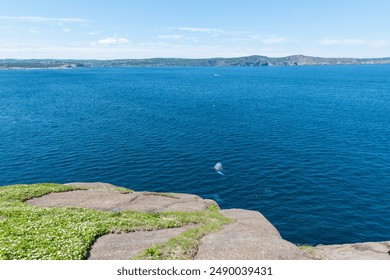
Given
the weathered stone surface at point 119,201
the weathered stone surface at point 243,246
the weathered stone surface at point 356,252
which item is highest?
the weathered stone surface at point 243,246

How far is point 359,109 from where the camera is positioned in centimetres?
14162

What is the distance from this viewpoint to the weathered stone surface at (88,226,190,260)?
25.7 metres

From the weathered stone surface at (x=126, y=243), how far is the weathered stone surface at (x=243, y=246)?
4.45 m

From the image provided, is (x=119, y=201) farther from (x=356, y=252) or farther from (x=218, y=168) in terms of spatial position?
(x=218, y=168)

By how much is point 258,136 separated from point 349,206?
4459cm

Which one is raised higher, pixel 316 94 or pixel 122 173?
pixel 316 94

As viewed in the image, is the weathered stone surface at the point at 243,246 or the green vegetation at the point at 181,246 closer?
the green vegetation at the point at 181,246

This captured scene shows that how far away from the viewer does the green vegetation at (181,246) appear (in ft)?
81.6

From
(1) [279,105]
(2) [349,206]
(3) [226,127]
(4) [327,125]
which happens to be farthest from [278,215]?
(1) [279,105]

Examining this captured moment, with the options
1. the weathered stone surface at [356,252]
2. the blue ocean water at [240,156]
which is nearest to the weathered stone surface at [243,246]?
the weathered stone surface at [356,252]

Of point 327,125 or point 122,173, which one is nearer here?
point 122,173

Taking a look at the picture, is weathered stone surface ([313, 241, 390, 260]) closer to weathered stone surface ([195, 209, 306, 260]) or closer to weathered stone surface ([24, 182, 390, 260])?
weathered stone surface ([24, 182, 390, 260])

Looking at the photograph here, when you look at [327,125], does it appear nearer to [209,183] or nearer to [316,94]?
[209,183]

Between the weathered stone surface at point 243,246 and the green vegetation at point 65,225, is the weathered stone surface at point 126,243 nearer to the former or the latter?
the green vegetation at point 65,225
